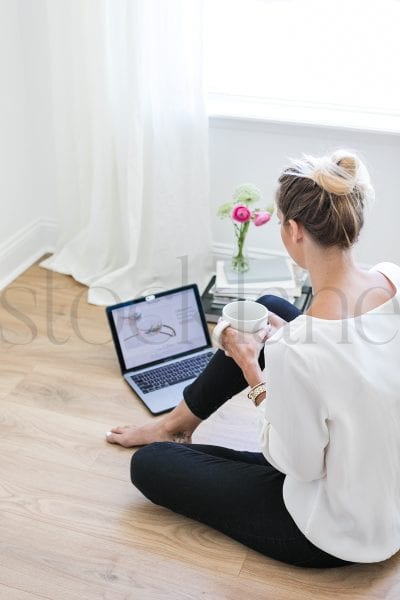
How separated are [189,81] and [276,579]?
1.59 meters

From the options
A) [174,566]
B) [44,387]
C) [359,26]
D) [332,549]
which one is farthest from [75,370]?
[359,26]

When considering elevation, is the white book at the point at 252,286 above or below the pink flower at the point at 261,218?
below

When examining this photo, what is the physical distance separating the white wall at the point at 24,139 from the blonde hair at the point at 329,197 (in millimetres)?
1567

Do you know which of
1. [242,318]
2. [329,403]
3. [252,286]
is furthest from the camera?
[252,286]

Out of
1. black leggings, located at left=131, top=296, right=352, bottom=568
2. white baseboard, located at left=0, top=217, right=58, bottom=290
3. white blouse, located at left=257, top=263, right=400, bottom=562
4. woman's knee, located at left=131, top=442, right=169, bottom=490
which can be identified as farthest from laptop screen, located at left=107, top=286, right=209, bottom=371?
white blouse, located at left=257, top=263, right=400, bottom=562

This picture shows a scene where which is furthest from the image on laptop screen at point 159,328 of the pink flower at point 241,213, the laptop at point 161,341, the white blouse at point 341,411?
the white blouse at point 341,411

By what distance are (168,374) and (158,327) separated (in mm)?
157

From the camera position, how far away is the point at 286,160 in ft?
9.09

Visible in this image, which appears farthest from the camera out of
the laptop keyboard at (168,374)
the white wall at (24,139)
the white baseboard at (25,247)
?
the white baseboard at (25,247)

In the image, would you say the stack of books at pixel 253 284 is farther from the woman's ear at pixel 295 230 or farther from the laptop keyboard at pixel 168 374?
the woman's ear at pixel 295 230

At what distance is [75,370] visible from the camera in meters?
2.50

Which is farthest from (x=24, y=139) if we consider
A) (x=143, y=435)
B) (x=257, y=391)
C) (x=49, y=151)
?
(x=257, y=391)

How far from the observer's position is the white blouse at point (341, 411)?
4.84ft

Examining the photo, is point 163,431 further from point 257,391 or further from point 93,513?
point 257,391
